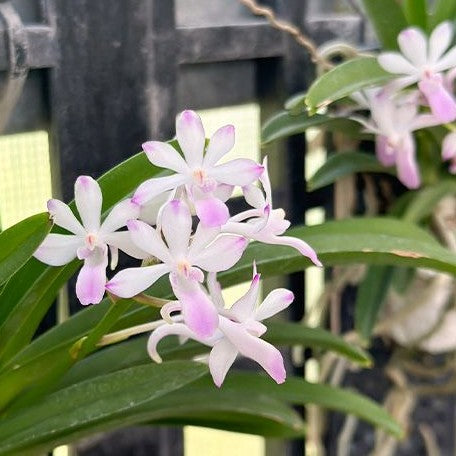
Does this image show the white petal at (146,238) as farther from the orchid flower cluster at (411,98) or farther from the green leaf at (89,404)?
the orchid flower cluster at (411,98)

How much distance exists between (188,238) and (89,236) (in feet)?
0.25

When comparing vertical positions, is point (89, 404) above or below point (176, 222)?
below

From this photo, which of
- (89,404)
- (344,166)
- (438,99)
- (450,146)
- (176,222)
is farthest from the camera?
(344,166)

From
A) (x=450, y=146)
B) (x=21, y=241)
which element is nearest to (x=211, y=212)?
(x=21, y=241)

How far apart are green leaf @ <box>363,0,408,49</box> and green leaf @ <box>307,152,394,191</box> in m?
0.14

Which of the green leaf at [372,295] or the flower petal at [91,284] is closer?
the flower petal at [91,284]

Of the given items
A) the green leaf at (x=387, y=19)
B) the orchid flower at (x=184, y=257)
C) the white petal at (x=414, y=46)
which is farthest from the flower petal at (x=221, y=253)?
the green leaf at (x=387, y=19)

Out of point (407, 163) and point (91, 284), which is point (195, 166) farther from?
point (407, 163)

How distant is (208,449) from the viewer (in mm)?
1175

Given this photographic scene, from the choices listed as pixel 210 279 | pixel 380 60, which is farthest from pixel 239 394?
pixel 380 60

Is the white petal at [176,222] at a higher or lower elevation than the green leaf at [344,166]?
higher

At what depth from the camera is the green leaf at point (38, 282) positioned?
56 centimetres

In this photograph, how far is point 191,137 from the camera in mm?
487

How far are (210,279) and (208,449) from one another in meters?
0.72
